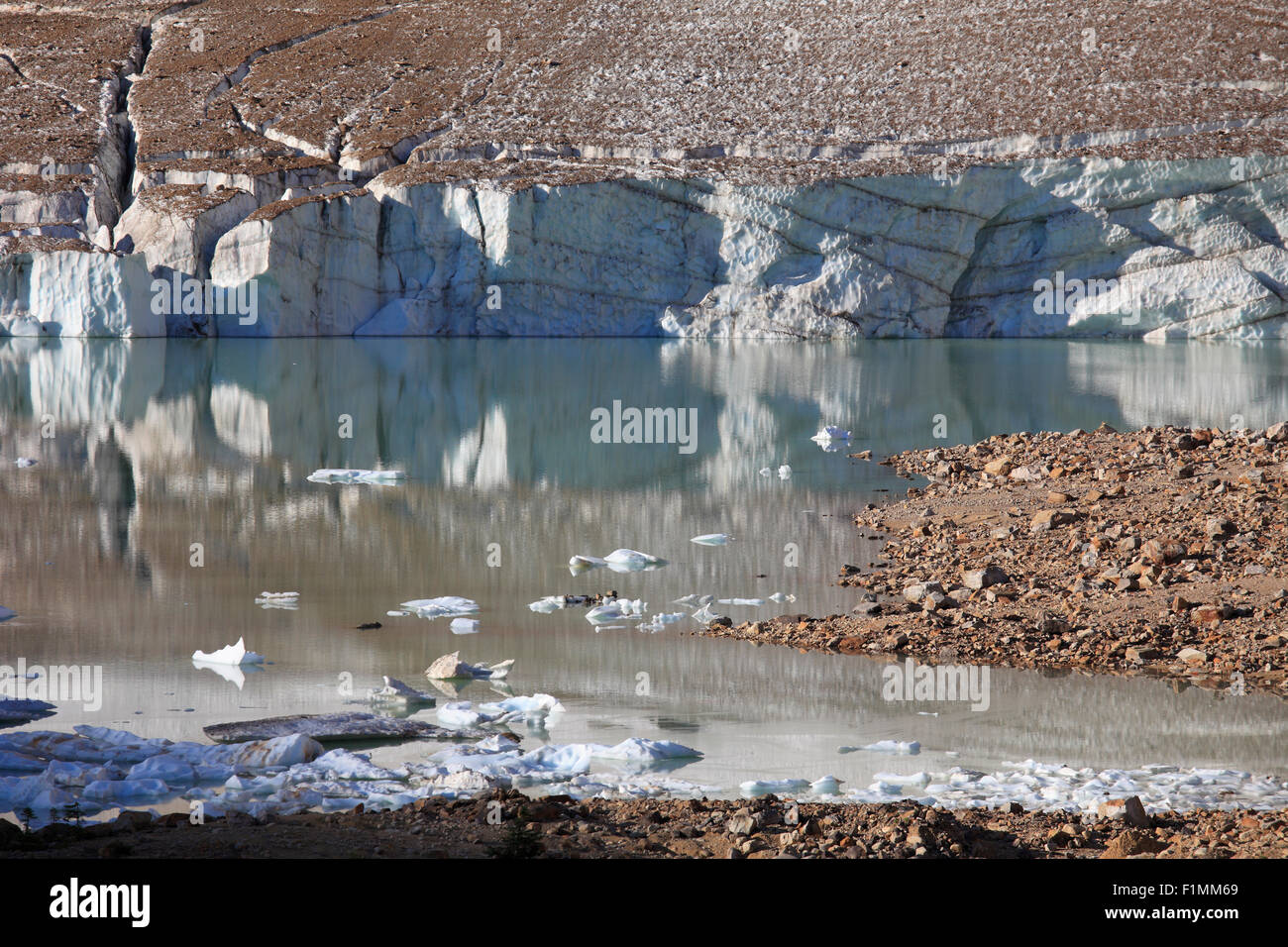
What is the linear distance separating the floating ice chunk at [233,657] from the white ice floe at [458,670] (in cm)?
94

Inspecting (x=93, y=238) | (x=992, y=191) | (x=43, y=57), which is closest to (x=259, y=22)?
(x=43, y=57)

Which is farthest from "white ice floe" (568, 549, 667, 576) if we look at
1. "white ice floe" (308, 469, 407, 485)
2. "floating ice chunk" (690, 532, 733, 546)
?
"white ice floe" (308, 469, 407, 485)

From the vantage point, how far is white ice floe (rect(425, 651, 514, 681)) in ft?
22.1

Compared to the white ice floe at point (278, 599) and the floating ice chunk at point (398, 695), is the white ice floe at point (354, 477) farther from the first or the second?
the floating ice chunk at point (398, 695)

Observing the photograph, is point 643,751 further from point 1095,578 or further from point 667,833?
point 1095,578

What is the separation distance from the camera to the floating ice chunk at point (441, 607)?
8.02 m

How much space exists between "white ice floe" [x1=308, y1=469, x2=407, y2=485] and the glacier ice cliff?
1096 inches

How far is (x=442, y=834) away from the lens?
4.21m

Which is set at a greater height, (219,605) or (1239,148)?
(1239,148)

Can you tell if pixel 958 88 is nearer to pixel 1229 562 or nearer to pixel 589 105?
pixel 589 105

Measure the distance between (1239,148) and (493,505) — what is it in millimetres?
38159

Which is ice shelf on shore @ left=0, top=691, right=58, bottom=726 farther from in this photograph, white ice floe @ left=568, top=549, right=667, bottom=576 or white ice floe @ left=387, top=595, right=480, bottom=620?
white ice floe @ left=568, top=549, right=667, bottom=576

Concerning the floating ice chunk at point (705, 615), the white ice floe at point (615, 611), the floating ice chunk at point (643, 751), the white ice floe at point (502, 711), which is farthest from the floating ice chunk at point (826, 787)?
the white ice floe at point (615, 611)

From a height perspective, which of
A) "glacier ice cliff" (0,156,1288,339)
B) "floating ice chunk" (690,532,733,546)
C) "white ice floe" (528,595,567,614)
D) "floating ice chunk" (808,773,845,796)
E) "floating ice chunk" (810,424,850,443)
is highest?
"glacier ice cliff" (0,156,1288,339)
